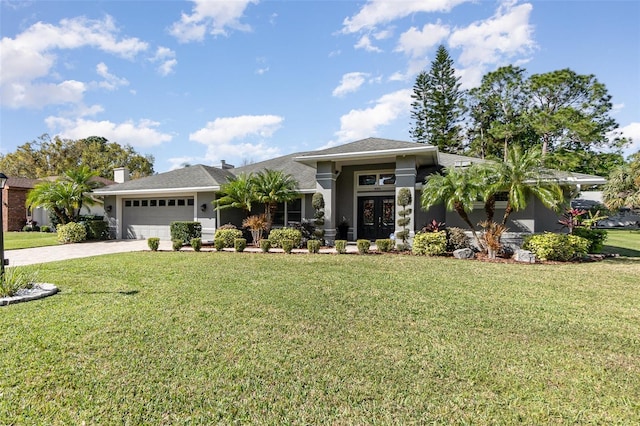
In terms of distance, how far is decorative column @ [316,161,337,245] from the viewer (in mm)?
14242

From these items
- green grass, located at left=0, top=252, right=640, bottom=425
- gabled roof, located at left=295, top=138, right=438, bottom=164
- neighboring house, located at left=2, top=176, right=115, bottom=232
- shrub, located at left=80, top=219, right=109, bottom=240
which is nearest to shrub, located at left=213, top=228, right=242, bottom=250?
gabled roof, located at left=295, top=138, right=438, bottom=164

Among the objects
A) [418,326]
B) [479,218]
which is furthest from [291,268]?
[479,218]

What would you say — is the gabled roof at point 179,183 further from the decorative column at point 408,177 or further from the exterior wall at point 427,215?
the exterior wall at point 427,215

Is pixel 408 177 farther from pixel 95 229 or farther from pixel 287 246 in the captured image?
pixel 95 229

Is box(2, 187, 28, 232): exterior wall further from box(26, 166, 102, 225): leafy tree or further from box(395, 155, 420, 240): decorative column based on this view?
box(395, 155, 420, 240): decorative column

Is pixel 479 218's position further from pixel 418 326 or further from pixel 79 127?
pixel 79 127

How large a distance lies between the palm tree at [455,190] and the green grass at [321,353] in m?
4.38

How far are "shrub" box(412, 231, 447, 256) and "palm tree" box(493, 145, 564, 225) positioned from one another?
7.87 feet

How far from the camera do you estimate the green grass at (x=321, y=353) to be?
290 centimetres

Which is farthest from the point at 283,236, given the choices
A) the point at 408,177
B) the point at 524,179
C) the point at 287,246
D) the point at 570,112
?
the point at 570,112

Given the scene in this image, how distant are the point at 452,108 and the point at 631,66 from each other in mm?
17759

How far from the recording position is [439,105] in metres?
32.0

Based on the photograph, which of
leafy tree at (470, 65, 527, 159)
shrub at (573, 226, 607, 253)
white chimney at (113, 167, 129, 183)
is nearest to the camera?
shrub at (573, 226, 607, 253)

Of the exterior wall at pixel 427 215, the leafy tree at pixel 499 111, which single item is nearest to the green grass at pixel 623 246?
the exterior wall at pixel 427 215
